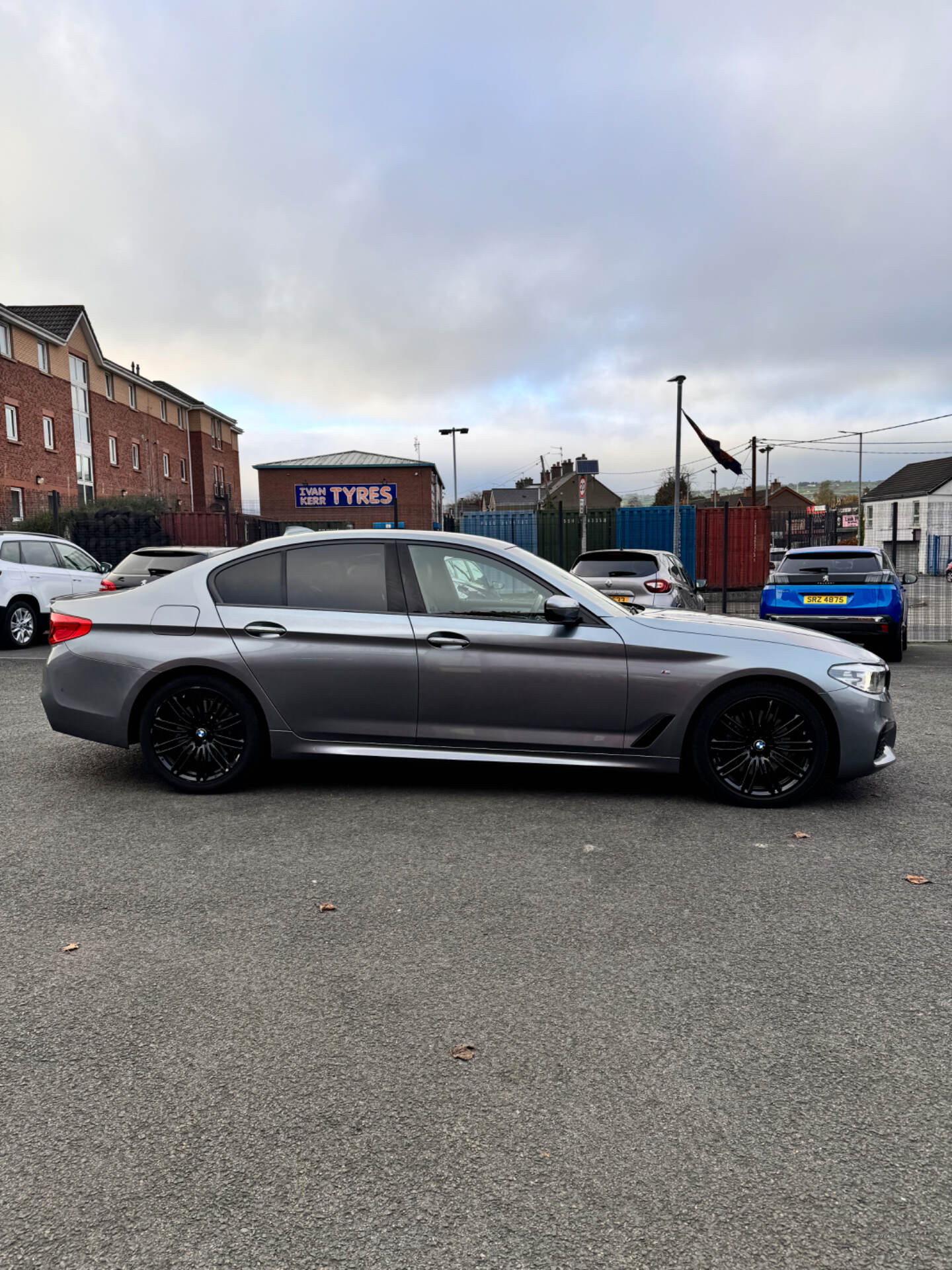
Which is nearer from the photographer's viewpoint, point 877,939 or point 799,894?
point 877,939

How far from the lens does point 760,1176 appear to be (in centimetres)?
211

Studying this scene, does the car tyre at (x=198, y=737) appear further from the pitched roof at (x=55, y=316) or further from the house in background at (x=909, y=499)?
the house in background at (x=909, y=499)

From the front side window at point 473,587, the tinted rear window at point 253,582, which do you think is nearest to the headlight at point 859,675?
the front side window at point 473,587

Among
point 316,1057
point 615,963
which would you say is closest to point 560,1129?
point 316,1057

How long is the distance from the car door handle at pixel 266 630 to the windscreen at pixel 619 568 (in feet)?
22.2

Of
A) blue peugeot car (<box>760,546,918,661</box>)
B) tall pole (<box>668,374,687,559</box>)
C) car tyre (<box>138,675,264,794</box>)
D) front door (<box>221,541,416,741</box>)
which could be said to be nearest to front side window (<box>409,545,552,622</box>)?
front door (<box>221,541,416,741</box>)

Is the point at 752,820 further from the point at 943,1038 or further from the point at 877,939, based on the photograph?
the point at 943,1038

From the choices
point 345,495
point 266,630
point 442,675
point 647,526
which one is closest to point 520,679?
point 442,675

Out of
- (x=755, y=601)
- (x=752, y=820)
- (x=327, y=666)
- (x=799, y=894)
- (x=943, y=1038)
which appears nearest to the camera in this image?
(x=943, y=1038)

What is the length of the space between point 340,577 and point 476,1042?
3.25 m

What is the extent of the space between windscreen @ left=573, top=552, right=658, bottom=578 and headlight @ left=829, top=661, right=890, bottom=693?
20.7 ft

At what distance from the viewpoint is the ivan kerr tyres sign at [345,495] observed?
1964 inches

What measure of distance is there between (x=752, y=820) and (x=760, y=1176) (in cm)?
287

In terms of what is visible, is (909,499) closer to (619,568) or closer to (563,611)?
(619,568)
